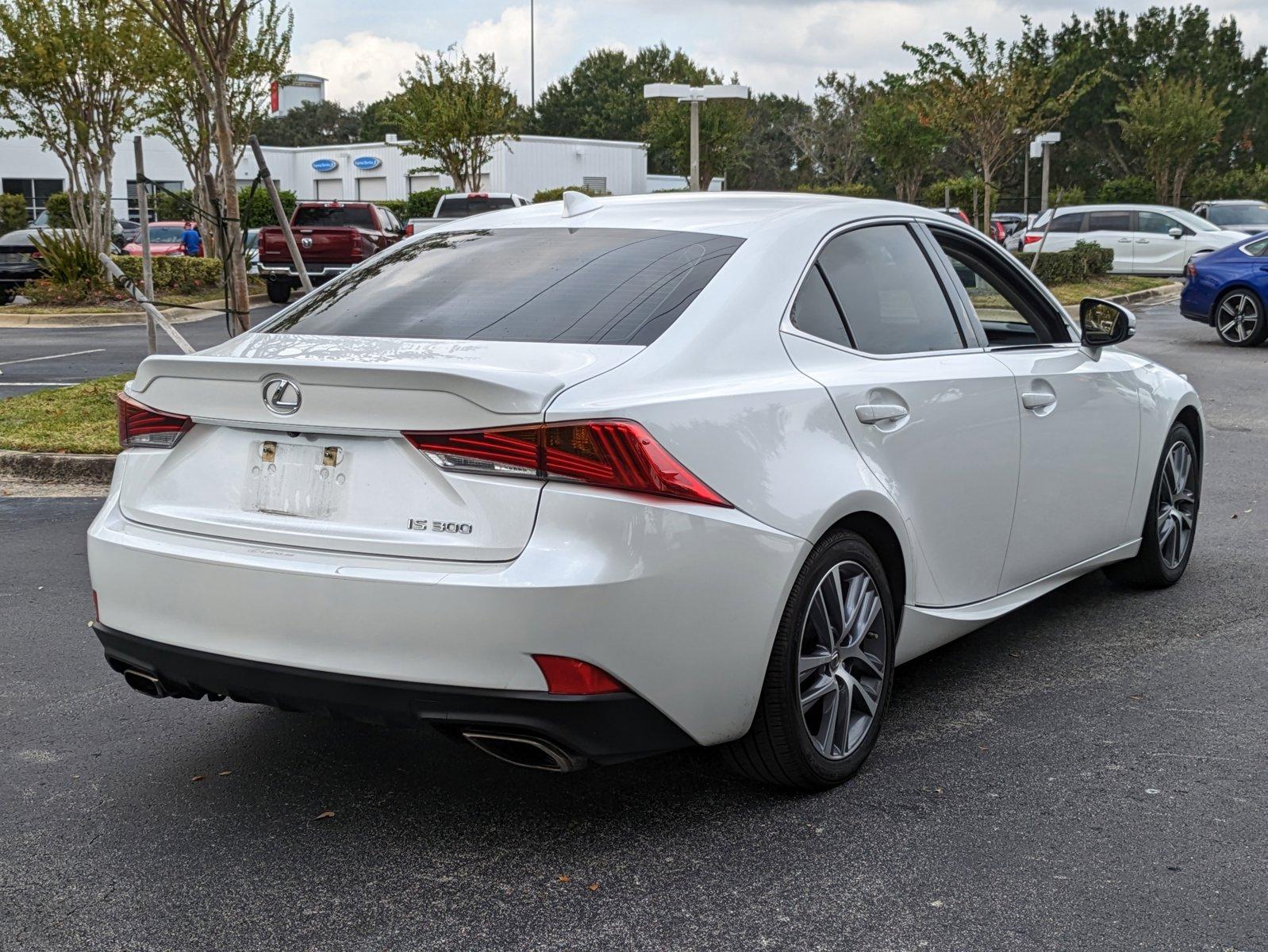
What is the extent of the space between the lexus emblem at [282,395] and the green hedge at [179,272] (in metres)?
22.4

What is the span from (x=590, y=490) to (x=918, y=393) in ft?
4.59

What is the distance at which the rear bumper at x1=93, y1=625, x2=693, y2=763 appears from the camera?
323 centimetres

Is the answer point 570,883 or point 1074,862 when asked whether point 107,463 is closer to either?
point 570,883

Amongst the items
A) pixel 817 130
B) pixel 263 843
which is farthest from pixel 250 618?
pixel 817 130

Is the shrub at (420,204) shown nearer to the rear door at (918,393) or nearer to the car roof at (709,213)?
the car roof at (709,213)

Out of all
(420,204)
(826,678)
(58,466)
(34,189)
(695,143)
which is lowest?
(58,466)

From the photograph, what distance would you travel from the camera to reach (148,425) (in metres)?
3.75

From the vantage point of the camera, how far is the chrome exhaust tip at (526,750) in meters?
3.29

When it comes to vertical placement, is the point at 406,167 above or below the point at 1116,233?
above

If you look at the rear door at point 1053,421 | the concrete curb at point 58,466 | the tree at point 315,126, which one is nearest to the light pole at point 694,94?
the concrete curb at point 58,466

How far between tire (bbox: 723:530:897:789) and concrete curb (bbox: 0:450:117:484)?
6.26m

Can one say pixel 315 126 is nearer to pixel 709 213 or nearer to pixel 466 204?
pixel 466 204

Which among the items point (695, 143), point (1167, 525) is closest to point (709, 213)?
point (1167, 525)

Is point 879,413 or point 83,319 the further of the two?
point 83,319
